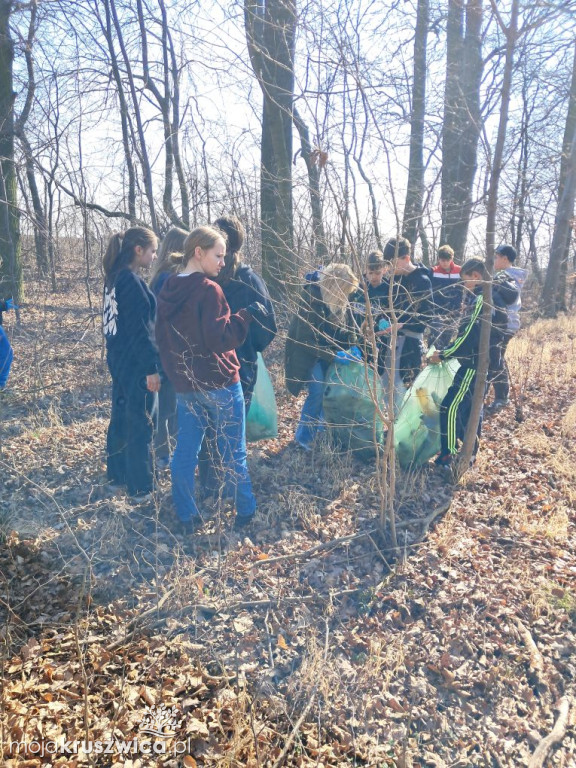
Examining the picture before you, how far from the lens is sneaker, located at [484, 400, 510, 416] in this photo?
6117 mm

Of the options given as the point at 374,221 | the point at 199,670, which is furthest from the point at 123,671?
the point at 374,221

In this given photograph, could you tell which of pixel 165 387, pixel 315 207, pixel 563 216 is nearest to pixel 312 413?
pixel 165 387

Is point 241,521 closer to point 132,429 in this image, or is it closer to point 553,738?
point 132,429

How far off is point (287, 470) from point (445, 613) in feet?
6.15

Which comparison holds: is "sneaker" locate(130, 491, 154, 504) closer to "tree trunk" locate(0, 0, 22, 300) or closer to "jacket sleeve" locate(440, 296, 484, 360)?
"jacket sleeve" locate(440, 296, 484, 360)

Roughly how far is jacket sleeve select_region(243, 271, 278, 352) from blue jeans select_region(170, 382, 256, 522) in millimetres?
537

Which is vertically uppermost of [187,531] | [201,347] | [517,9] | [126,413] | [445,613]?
[517,9]

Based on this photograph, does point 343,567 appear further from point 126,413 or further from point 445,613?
point 126,413

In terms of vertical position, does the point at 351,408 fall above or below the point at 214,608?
above

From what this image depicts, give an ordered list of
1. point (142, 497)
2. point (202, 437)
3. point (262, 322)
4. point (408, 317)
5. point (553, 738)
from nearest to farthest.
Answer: point (553, 738) < point (202, 437) < point (262, 322) < point (142, 497) < point (408, 317)

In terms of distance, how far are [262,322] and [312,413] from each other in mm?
1353

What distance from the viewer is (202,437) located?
3580 mm

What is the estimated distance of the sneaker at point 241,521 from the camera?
385 cm

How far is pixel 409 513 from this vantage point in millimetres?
4180
